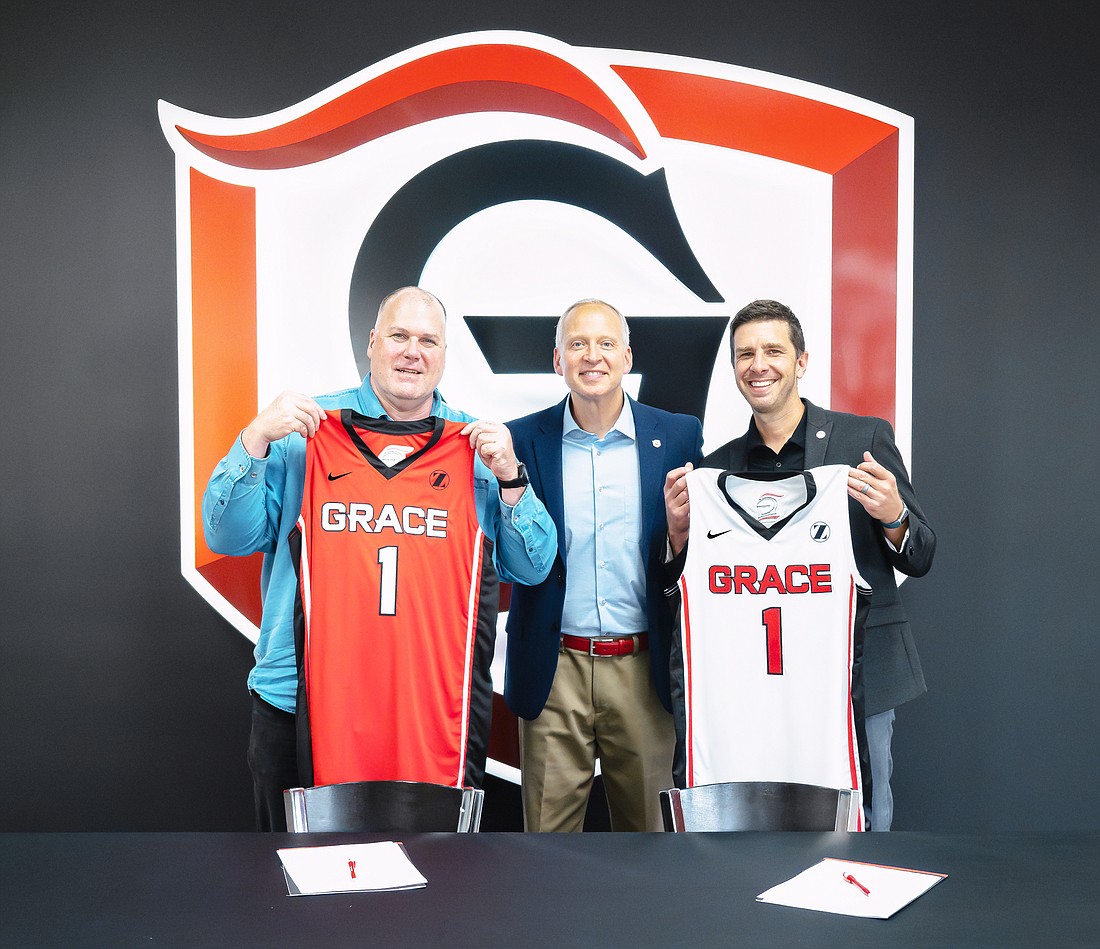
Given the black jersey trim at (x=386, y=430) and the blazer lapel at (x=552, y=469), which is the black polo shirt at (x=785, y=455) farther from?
the black jersey trim at (x=386, y=430)

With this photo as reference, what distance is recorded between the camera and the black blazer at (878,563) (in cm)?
226

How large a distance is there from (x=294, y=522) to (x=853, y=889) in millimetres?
1532

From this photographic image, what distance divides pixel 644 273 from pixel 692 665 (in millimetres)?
1401

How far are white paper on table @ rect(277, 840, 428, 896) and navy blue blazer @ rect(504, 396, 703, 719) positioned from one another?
35.6 inches

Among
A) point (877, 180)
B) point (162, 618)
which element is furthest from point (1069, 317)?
point (162, 618)

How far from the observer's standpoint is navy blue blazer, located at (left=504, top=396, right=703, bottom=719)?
235cm

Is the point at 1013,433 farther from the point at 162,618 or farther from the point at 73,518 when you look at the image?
the point at 73,518

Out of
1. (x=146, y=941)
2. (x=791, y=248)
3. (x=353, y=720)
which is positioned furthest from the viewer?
(x=791, y=248)

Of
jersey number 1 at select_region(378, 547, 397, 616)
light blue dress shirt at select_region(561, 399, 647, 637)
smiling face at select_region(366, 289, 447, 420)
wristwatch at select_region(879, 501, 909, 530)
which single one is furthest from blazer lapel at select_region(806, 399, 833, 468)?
jersey number 1 at select_region(378, 547, 397, 616)

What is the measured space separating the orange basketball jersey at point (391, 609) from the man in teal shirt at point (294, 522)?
92 mm

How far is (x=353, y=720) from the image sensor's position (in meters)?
2.06

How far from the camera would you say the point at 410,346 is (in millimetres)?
2209

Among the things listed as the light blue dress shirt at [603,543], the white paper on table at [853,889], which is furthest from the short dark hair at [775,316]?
the white paper on table at [853,889]

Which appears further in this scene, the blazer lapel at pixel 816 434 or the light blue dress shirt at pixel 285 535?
the blazer lapel at pixel 816 434
